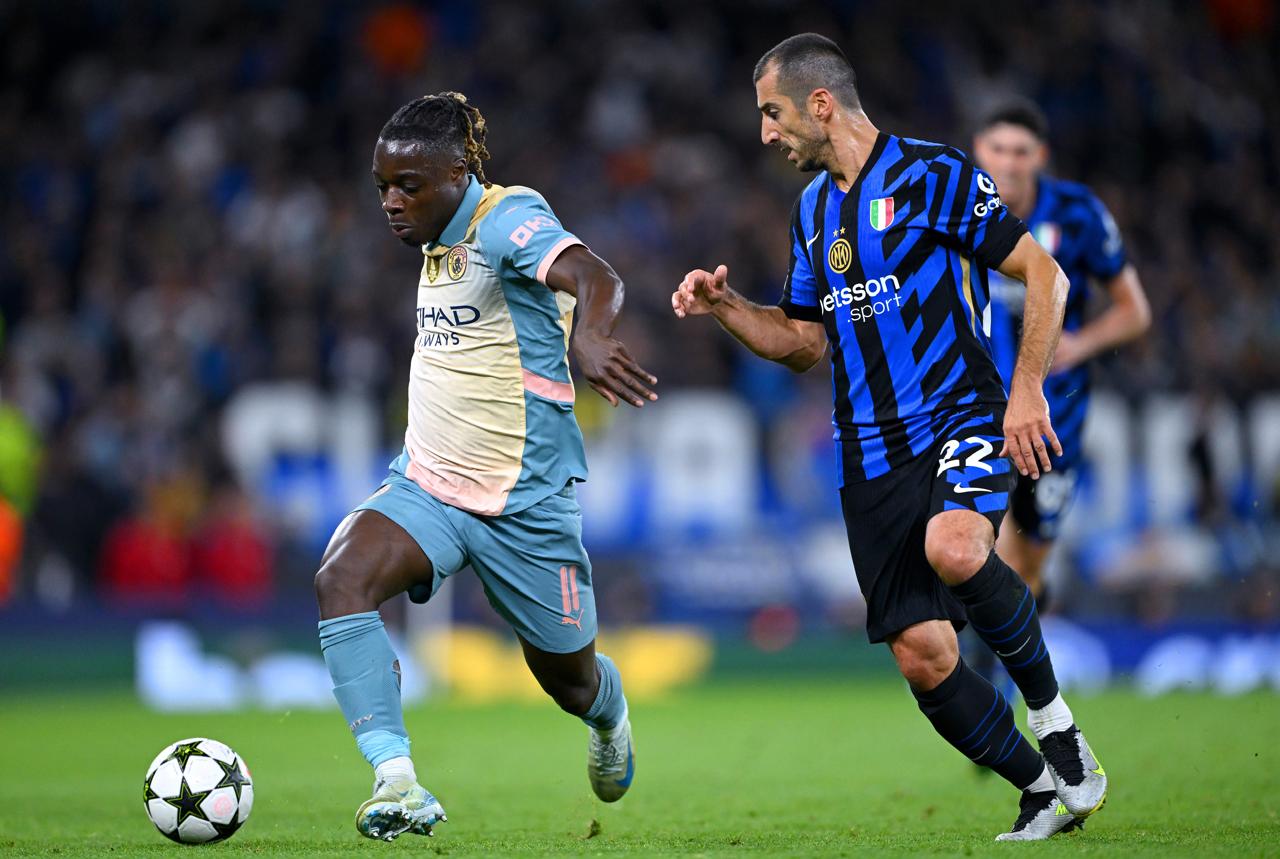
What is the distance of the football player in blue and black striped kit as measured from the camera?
5.41m

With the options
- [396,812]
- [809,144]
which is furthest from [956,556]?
A: [396,812]

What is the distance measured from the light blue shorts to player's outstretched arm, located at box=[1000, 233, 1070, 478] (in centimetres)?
156

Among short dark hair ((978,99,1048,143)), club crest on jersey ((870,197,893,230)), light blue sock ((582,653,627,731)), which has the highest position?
short dark hair ((978,99,1048,143))

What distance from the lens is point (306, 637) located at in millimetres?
14023

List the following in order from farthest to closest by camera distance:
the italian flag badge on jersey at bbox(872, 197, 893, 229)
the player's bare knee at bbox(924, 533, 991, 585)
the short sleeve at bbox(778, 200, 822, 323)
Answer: the short sleeve at bbox(778, 200, 822, 323) < the italian flag badge on jersey at bbox(872, 197, 893, 229) < the player's bare knee at bbox(924, 533, 991, 585)

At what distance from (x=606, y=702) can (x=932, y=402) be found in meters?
1.79

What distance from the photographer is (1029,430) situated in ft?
17.6

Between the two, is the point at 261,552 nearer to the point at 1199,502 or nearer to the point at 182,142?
the point at 182,142

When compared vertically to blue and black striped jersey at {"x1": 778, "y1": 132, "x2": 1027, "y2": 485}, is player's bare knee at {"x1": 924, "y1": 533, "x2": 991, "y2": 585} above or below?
below

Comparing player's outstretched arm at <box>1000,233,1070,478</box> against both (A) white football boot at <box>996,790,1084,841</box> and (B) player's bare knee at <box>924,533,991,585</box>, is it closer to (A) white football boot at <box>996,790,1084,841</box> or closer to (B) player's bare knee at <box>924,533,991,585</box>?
(B) player's bare knee at <box>924,533,991,585</box>

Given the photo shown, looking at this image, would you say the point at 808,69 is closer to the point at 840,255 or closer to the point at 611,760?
the point at 840,255

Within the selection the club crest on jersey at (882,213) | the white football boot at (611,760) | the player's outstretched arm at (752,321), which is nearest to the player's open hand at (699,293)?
the player's outstretched arm at (752,321)

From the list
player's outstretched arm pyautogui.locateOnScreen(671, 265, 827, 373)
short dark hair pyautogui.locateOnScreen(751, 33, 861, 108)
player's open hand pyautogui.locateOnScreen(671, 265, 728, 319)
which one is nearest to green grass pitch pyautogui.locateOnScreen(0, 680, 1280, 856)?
player's outstretched arm pyautogui.locateOnScreen(671, 265, 827, 373)

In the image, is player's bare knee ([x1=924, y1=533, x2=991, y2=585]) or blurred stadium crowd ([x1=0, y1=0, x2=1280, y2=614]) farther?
blurred stadium crowd ([x1=0, y1=0, x2=1280, y2=614])
